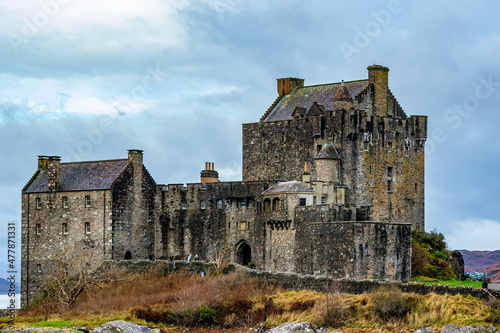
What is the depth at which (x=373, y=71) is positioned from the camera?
7662cm

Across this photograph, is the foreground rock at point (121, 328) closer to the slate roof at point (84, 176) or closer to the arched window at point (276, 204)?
the arched window at point (276, 204)

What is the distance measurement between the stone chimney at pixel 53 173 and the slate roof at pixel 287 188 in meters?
15.3

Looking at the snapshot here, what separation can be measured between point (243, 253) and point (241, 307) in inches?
578

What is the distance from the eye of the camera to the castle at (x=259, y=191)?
237 feet

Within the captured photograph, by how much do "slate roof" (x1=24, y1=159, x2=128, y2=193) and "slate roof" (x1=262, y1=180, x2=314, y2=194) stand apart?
435 inches

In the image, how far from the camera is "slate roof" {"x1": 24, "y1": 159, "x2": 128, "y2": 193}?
248ft

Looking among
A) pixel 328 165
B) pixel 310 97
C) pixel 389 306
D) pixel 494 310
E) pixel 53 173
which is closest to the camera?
pixel 494 310

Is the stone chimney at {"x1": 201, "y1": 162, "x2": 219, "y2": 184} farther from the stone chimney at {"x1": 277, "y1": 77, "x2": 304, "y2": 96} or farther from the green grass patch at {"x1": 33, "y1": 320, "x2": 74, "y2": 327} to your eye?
the green grass patch at {"x1": 33, "y1": 320, "x2": 74, "y2": 327}

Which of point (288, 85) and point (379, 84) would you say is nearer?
point (379, 84)

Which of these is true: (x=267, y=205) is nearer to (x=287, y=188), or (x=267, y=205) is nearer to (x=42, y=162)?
(x=287, y=188)

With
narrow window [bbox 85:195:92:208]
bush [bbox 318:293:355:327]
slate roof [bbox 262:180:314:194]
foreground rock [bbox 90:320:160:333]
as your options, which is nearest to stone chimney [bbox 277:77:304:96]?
slate roof [bbox 262:180:314:194]

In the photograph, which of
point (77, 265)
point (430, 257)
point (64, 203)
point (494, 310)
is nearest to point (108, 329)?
point (77, 265)

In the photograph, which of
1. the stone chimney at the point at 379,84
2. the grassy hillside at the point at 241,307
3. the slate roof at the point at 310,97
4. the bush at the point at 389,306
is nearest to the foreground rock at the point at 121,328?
the grassy hillside at the point at 241,307

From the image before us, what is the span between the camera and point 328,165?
7319 cm
